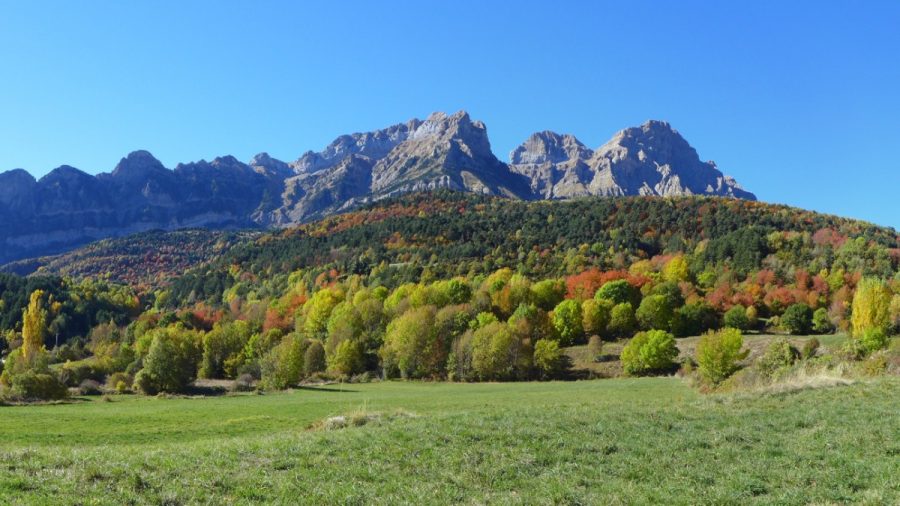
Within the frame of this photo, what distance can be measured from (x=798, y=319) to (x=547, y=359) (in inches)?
2037

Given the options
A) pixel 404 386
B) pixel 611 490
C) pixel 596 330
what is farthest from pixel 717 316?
pixel 611 490

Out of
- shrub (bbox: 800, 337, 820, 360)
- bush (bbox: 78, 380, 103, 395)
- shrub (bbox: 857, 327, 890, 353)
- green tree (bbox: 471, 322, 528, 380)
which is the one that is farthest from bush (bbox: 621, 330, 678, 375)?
bush (bbox: 78, 380, 103, 395)

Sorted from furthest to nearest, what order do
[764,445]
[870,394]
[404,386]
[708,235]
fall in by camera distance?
[708,235] < [404,386] < [870,394] < [764,445]

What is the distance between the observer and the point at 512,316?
113125mm

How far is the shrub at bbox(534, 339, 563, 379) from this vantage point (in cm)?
9219

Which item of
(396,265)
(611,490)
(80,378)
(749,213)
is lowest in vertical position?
(80,378)

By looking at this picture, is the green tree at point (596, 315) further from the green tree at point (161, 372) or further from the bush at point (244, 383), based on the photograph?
the green tree at point (161, 372)

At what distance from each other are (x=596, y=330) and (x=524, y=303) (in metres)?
16.5

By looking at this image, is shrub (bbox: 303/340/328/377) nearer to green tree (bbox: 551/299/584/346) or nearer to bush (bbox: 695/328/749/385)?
green tree (bbox: 551/299/584/346)

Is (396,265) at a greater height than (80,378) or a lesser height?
greater

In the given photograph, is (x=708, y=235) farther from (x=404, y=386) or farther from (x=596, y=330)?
(x=404, y=386)

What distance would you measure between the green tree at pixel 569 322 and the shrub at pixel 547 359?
18815mm

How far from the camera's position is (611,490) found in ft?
48.1

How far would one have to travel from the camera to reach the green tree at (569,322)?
370 feet
